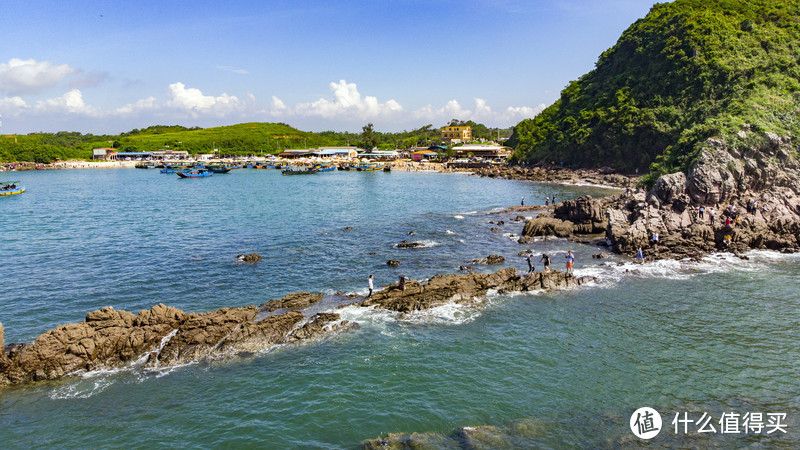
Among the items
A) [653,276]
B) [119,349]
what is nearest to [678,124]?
[653,276]

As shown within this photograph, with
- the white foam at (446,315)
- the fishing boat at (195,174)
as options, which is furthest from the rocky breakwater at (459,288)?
the fishing boat at (195,174)

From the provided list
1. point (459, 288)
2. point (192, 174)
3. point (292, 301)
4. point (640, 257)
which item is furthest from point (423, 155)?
point (292, 301)

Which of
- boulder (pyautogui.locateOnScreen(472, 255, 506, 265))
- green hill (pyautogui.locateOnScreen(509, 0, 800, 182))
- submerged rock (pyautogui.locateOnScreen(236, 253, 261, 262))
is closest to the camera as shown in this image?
boulder (pyautogui.locateOnScreen(472, 255, 506, 265))

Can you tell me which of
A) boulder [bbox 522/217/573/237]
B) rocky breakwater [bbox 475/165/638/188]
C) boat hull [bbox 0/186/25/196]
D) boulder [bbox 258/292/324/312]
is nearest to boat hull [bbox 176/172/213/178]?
boat hull [bbox 0/186/25/196]

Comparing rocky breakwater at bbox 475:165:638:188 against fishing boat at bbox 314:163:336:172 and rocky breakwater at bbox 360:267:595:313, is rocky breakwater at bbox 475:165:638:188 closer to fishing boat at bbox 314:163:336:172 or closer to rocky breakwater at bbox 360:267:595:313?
fishing boat at bbox 314:163:336:172

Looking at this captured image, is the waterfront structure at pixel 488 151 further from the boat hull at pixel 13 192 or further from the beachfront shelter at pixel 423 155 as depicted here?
the boat hull at pixel 13 192

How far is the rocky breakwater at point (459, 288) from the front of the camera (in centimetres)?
2931

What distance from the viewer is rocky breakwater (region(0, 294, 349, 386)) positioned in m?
21.4

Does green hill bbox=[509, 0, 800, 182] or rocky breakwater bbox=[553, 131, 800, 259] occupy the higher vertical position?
green hill bbox=[509, 0, 800, 182]

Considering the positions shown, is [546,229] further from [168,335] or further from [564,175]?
[564,175]

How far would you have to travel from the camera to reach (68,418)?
60.0 feet

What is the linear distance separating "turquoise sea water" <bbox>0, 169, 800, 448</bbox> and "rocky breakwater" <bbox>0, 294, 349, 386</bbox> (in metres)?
0.90

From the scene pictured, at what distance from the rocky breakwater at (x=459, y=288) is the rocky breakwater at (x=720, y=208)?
485 inches

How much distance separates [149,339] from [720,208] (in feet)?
168
